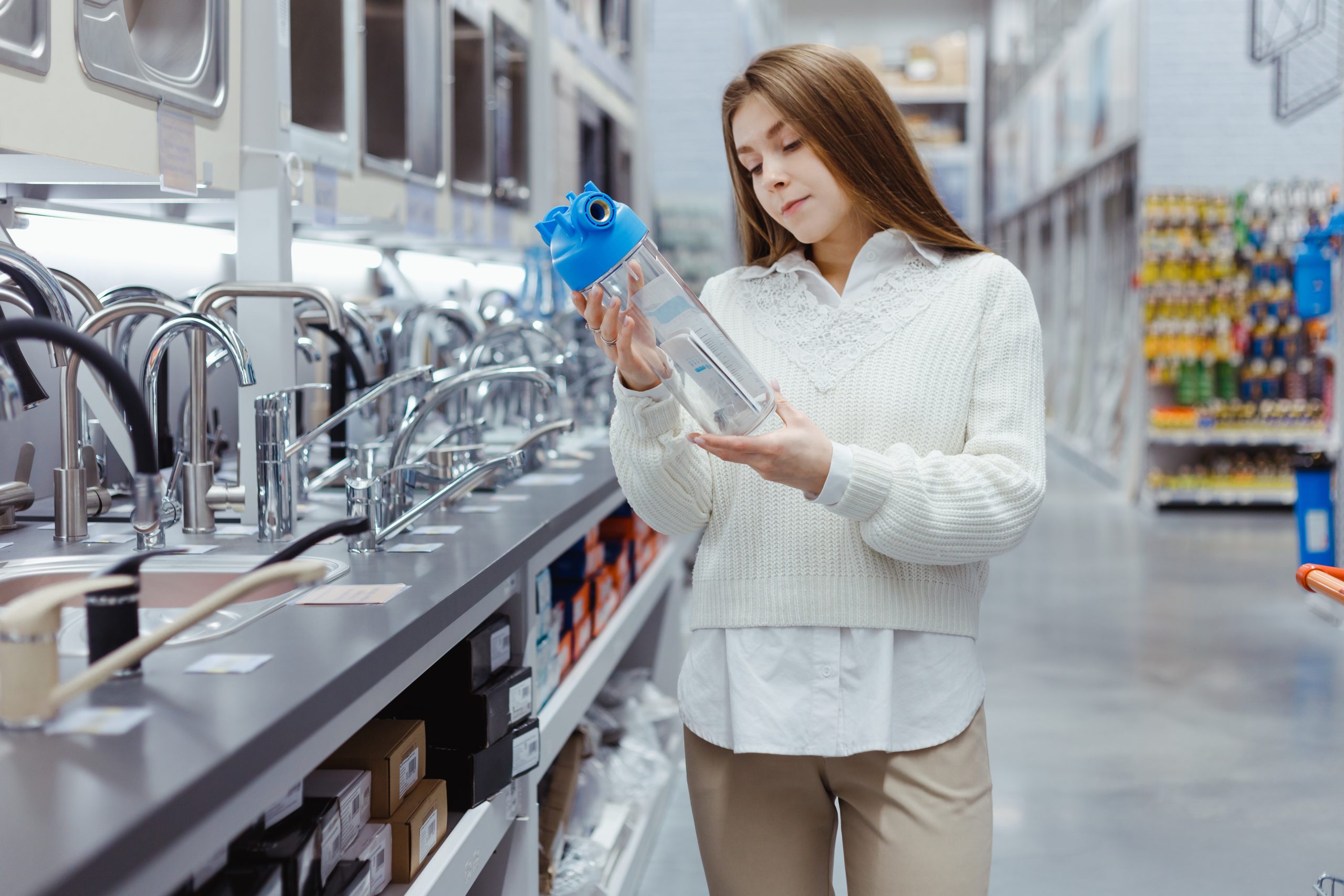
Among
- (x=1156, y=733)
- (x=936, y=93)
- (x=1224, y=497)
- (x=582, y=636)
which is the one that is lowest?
(x=1156, y=733)

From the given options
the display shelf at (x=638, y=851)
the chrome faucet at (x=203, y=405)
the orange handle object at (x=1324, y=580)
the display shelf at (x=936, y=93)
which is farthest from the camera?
the display shelf at (x=936, y=93)

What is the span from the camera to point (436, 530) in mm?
1829

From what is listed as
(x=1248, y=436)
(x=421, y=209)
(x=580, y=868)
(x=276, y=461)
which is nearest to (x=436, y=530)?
(x=276, y=461)

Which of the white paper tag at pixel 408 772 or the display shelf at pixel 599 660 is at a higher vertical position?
the white paper tag at pixel 408 772

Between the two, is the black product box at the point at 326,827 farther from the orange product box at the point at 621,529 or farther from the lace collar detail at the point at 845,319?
the orange product box at the point at 621,529

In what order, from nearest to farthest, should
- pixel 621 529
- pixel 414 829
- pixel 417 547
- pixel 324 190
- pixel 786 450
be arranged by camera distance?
pixel 786 450 < pixel 414 829 < pixel 417 547 < pixel 324 190 < pixel 621 529

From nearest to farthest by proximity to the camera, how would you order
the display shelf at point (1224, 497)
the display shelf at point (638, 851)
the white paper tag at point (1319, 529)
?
the display shelf at point (638, 851) → the white paper tag at point (1319, 529) → the display shelf at point (1224, 497)

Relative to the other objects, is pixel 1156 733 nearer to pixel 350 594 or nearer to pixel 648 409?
pixel 648 409

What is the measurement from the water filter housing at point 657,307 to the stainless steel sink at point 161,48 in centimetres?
80

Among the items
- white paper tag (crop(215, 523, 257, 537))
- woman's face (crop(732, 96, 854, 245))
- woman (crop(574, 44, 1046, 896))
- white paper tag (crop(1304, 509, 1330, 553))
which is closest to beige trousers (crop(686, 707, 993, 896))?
woman (crop(574, 44, 1046, 896))

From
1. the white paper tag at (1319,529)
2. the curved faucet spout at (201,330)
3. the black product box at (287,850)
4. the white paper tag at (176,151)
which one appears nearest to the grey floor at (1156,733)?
the white paper tag at (1319,529)

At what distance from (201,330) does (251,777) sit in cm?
108

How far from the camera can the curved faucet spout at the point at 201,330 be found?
5.53 feet

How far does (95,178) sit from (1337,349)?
5.05 metres
